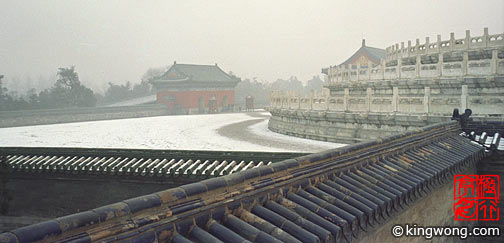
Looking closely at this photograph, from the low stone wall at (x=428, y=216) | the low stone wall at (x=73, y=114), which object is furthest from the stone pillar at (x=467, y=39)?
the low stone wall at (x=73, y=114)

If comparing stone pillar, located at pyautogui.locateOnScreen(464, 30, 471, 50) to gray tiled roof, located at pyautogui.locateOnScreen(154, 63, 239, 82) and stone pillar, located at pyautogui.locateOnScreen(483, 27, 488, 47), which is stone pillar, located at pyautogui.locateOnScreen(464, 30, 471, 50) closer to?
stone pillar, located at pyautogui.locateOnScreen(483, 27, 488, 47)

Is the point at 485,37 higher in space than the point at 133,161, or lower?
higher

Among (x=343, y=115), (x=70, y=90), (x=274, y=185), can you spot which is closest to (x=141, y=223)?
(x=274, y=185)

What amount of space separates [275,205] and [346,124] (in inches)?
524

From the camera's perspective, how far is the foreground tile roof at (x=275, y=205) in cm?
199

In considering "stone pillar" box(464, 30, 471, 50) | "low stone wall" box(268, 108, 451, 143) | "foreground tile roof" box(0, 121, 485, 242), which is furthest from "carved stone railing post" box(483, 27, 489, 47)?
"foreground tile roof" box(0, 121, 485, 242)

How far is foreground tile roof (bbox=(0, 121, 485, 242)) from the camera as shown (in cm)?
199

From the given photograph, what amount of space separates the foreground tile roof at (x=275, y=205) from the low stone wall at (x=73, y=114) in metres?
28.8

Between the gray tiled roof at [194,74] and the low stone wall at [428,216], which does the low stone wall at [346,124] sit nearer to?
the low stone wall at [428,216]

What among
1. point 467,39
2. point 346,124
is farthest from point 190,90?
point 467,39

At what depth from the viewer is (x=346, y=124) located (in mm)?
15680

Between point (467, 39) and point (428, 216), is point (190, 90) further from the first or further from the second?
point (428, 216)

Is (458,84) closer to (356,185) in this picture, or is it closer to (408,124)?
(408,124)

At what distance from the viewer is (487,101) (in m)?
11.9
